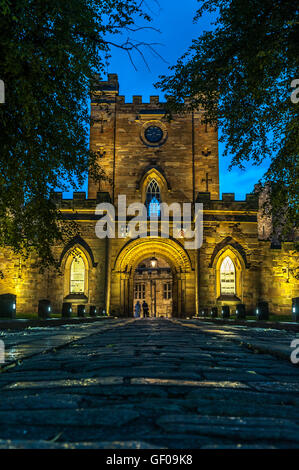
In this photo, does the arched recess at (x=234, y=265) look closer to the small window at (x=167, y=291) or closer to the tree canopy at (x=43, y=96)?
the tree canopy at (x=43, y=96)

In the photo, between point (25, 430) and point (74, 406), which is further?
point (74, 406)

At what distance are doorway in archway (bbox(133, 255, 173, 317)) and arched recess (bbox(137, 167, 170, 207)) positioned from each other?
17576 mm

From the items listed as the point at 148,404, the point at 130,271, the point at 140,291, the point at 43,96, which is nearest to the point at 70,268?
the point at 130,271

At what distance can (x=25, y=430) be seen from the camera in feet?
5.61

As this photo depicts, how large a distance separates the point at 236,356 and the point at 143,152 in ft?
73.9

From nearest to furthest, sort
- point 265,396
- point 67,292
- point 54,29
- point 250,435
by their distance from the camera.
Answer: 1. point 250,435
2. point 265,396
3. point 54,29
4. point 67,292

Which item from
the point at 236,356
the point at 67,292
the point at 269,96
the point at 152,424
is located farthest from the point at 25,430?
the point at 67,292

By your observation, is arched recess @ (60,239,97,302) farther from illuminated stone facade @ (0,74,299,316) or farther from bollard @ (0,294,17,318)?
bollard @ (0,294,17,318)

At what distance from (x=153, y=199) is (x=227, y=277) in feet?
23.4

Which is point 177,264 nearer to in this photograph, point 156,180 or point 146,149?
point 156,180

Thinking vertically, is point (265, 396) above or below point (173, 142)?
below

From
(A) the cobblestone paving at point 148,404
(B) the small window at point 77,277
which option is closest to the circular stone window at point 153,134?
(B) the small window at point 77,277

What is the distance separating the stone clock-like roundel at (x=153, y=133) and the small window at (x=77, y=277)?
31.1 feet

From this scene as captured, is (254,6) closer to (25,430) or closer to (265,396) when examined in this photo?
(265,396)
